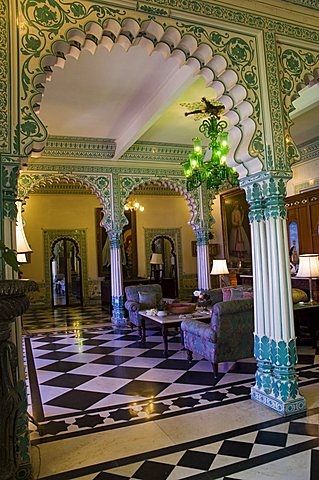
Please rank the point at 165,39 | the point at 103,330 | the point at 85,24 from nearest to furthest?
the point at 85,24 → the point at 165,39 → the point at 103,330

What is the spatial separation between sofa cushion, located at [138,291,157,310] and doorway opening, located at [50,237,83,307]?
19.2 ft

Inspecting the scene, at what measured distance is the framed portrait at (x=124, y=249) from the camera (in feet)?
43.7

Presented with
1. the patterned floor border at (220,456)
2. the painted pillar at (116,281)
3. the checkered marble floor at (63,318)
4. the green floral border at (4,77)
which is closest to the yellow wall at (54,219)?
the checkered marble floor at (63,318)

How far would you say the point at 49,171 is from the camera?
8.12m

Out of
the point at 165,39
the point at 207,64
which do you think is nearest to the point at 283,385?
the point at 207,64

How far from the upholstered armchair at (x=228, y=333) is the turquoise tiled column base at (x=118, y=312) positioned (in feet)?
12.9

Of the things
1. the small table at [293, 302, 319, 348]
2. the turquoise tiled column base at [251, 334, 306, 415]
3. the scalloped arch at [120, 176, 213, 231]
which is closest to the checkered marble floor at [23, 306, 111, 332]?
the scalloped arch at [120, 176, 213, 231]

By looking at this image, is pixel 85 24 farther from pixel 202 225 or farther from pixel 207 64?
pixel 202 225

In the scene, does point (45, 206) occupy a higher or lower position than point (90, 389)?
higher

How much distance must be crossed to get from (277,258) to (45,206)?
10.5 metres

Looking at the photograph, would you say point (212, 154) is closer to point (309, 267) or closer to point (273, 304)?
point (309, 267)

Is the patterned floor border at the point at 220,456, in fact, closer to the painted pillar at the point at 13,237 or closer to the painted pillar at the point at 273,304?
the painted pillar at the point at 13,237

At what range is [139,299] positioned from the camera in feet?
25.7

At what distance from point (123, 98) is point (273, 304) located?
406cm
